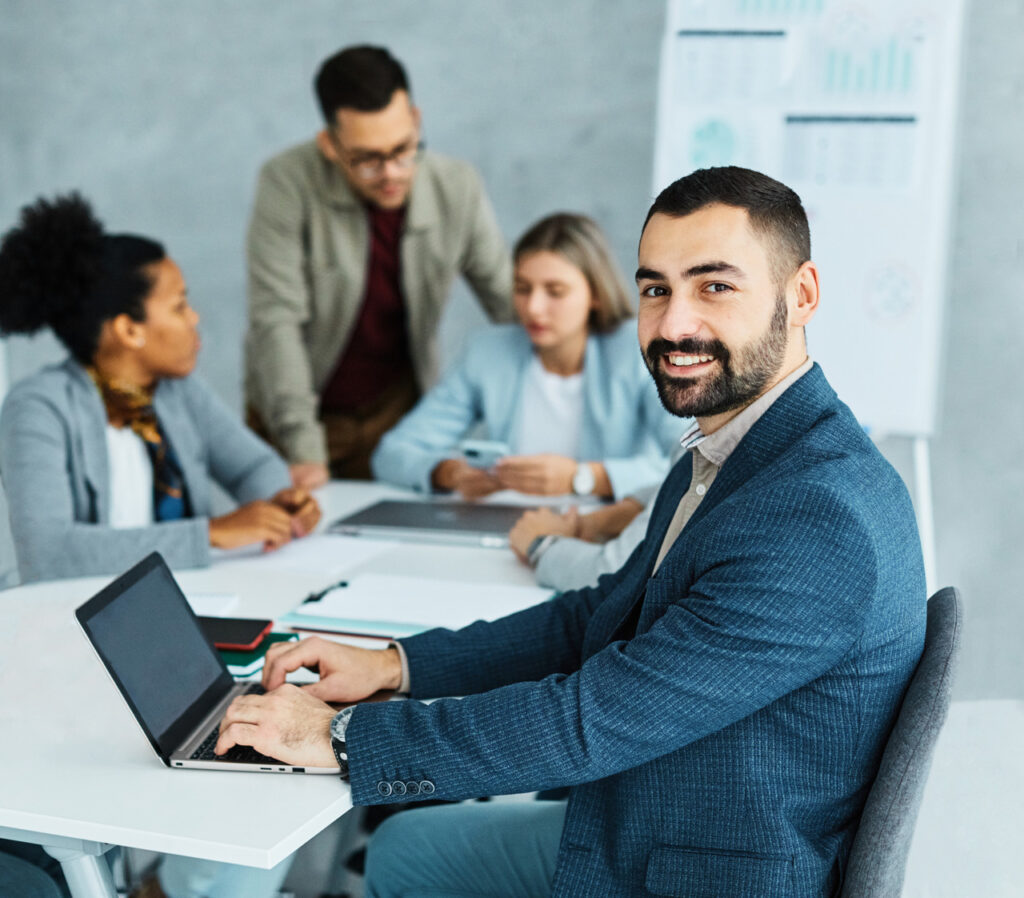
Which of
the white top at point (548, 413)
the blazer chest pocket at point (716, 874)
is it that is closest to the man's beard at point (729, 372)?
the blazer chest pocket at point (716, 874)

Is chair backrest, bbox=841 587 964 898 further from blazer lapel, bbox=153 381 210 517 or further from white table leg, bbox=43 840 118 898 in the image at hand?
blazer lapel, bbox=153 381 210 517

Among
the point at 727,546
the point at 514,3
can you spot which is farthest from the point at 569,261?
the point at 514,3

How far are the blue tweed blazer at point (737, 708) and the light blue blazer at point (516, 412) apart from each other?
4.39 feet

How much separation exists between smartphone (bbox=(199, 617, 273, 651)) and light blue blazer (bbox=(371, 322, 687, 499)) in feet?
3.37

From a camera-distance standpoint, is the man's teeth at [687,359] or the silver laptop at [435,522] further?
the silver laptop at [435,522]

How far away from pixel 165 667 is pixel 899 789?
768 millimetres

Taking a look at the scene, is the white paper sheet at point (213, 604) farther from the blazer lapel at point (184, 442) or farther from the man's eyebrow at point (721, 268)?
the man's eyebrow at point (721, 268)

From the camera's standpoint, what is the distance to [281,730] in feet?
3.81

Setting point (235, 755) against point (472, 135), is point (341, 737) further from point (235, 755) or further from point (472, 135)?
point (472, 135)

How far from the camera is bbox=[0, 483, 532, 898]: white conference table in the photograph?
1041 mm

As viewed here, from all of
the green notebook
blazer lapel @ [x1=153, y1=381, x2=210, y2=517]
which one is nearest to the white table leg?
the green notebook

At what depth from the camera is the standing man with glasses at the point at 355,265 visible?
2809 mm

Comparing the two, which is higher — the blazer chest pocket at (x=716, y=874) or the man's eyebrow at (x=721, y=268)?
the man's eyebrow at (x=721, y=268)

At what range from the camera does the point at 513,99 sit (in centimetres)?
410
